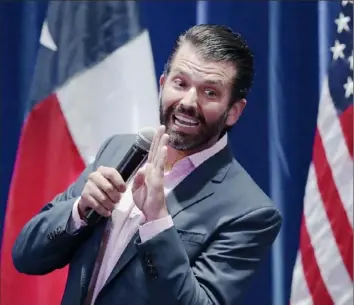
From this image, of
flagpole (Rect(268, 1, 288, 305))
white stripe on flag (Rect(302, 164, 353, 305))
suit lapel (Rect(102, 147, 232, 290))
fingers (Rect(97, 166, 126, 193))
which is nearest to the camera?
fingers (Rect(97, 166, 126, 193))

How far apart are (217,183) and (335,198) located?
0.65 metres

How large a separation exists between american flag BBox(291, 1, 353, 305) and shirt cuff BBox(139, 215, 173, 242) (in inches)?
31.5

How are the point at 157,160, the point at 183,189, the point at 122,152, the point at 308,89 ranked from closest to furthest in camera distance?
the point at 157,160 < the point at 183,189 < the point at 122,152 < the point at 308,89

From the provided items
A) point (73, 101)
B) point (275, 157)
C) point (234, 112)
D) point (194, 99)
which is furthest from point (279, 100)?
point (194, 99)

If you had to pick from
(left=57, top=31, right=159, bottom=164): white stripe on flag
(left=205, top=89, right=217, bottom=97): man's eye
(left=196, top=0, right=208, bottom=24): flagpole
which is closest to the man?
(left=205, top=89, right=217, bottom=97): man's eye

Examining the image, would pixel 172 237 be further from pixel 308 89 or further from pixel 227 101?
pixel 308 89

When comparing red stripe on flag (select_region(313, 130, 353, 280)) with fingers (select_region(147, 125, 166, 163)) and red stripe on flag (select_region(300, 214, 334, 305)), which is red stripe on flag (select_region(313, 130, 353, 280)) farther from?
fingers (select_region(147, 125, 166, 163))

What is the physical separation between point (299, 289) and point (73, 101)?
784 mm

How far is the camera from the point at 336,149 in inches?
65.0

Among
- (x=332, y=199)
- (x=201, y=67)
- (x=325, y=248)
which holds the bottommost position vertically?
(x=325, y=248)

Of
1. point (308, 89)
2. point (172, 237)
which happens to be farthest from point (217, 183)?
point (308, 89)

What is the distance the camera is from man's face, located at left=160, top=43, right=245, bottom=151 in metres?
Result: 1.04

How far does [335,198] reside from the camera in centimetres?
163

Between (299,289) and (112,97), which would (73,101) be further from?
(299,289)
